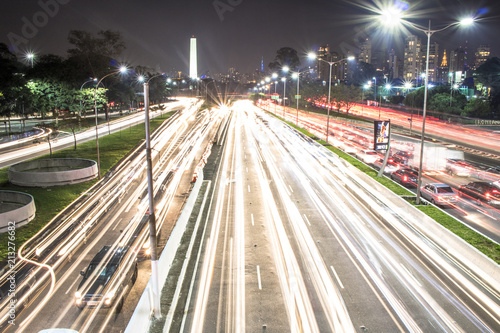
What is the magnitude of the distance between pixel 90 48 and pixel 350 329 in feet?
267

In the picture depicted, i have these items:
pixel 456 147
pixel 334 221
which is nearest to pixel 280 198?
pixel 334 221

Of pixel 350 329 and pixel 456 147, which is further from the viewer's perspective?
pixel 456 147

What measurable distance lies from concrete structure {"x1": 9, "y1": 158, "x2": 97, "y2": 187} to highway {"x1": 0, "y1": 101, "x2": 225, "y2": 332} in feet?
5.34

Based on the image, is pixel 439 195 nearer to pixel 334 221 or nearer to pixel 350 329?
pixel 334 221

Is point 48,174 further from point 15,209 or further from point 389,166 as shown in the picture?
point 389,166

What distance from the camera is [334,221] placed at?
23.0m

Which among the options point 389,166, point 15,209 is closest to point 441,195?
point 389,166

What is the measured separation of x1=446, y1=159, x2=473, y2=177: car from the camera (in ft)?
118

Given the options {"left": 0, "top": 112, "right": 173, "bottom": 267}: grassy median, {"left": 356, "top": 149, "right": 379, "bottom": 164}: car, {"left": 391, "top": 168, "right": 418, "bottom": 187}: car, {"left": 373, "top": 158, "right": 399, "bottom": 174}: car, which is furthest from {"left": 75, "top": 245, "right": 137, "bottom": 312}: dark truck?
{"left": 356, "top": 149, "right": 379, "bottom": 164}: car

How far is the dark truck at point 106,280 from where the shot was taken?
14.1 m

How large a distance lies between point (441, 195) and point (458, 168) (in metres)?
12.8

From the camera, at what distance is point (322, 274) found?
16.3 meters

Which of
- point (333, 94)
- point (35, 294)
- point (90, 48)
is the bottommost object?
point (35, 294)

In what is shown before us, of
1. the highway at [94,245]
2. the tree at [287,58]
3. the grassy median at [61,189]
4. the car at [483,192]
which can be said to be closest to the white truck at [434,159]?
the car at [483,192]
